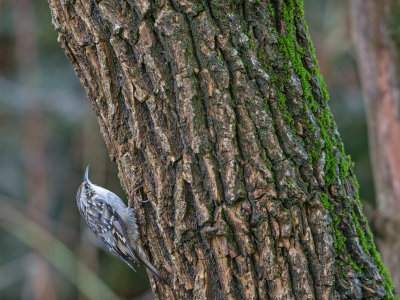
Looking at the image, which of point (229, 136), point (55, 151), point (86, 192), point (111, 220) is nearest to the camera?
point (229, 136)

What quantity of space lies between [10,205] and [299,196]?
461cm

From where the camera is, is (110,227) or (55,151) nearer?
(110,227)

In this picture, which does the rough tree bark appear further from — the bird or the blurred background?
the blurred background

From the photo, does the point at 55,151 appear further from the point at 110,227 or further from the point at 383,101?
the point at 383,101

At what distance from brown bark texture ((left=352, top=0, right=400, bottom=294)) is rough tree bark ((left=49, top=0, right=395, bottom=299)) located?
5.85 ft

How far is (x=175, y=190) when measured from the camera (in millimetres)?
1888

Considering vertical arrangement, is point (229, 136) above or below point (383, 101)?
below

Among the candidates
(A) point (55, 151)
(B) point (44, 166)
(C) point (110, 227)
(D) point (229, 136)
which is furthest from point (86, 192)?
(A) point (55, 151)

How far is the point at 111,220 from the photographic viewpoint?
3188 millimetres

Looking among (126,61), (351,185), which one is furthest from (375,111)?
(126,61)

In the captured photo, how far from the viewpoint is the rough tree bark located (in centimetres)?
179

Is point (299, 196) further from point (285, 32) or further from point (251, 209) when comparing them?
point (285, 32)

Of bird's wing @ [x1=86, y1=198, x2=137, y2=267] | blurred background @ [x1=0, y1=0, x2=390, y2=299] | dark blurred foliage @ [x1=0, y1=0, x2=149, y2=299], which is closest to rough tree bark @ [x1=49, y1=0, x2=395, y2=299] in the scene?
bird's wing @ [x1=86, y1=198, x2=137, y2=267]

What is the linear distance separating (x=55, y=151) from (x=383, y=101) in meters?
5.38
